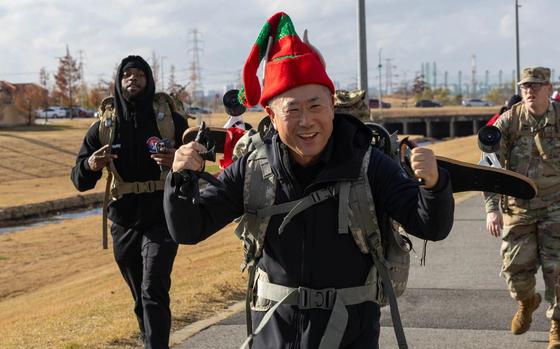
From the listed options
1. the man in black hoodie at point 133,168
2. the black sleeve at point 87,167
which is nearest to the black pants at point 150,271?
the man in black hoodie at point 133,168

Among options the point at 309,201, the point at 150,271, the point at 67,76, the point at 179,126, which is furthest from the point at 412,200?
the point at 67,76

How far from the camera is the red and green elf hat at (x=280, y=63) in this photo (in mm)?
3457

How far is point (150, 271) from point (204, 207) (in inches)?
100

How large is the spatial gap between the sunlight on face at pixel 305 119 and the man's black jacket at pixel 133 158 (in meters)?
2.95

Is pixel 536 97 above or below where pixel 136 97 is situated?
below

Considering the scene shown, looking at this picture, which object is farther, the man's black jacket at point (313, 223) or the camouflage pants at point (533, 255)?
the camouflage pants at point (533, 255)

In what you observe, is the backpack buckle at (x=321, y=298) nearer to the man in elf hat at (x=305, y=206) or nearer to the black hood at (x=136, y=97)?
the man in elf hat at (x=305, y=206)

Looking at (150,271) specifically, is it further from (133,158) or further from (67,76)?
(67,76)

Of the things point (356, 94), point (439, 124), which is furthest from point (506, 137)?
point (439, 124)

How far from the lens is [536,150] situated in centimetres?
672

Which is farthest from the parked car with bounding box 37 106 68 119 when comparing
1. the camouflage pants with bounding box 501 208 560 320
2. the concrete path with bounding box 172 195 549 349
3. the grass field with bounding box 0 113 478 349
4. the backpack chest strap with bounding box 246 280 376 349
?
the backpack chest strap with bounding box 246 280 376 349

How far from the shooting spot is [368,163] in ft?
11.4

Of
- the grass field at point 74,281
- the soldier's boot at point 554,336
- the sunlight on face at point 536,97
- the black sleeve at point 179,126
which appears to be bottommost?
the grass field at point 74,281

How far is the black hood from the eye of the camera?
6.42 metres
